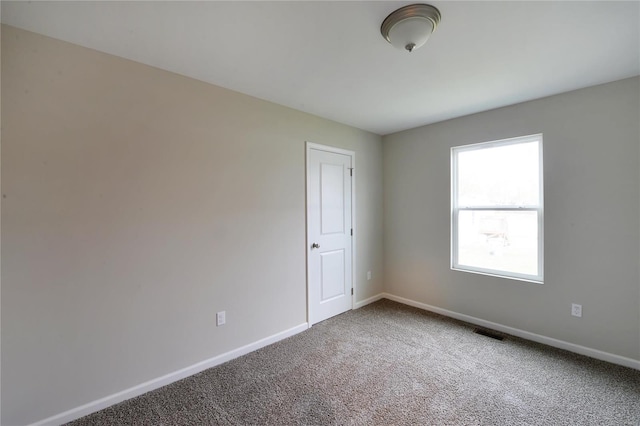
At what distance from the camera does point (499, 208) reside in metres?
3.05

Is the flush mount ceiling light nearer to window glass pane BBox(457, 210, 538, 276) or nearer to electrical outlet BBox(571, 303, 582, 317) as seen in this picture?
window glass pane BBox(457, 210, 538, 276)

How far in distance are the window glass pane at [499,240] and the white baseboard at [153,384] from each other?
7.84 ft

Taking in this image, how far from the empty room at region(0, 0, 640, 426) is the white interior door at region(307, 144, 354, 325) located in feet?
0.10

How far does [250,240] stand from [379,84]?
1.86 metres

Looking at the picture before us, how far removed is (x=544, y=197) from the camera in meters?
2.71

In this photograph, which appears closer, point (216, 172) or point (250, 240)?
point (216, 172)

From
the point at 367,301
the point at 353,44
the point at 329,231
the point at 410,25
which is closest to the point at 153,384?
the point at 329,231

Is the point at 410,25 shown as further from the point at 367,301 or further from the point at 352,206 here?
the point at 367,301

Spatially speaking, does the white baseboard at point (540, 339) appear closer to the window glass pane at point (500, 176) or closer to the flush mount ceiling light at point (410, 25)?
the window glass pane at point (500, 176)

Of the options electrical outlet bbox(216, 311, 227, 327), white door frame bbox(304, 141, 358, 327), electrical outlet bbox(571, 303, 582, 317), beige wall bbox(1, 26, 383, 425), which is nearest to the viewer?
beige wall bbox(1, 26, 383, 425)

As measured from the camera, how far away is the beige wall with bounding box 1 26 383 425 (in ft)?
5.32

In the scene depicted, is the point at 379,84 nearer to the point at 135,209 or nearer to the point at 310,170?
the point at 310,170

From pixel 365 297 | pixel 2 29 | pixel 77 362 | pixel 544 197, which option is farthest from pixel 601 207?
pixel 2 29

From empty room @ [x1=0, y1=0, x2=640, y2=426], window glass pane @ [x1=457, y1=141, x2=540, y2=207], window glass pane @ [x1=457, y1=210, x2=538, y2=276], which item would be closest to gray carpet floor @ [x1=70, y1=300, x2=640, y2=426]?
empty room @ [x1=0, y1=0, x2=640, y2=426]
